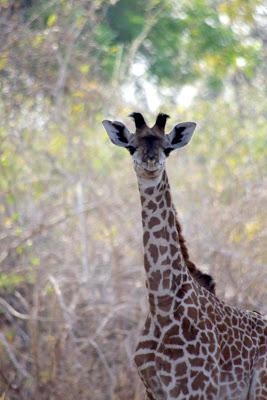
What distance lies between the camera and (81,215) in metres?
11.1

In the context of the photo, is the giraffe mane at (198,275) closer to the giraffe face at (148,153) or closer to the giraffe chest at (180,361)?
the giraffe chest at (180,361)

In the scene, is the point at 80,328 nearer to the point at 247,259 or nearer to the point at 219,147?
the point at 247,259

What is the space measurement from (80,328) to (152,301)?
3673 mm

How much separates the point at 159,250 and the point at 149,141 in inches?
29.0

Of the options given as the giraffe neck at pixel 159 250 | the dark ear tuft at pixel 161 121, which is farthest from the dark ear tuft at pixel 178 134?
the giraffe neck at pixel 159 250

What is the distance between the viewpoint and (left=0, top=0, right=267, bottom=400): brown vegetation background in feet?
32.2

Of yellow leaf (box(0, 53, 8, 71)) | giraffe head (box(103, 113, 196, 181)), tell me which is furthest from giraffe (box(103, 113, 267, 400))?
yellow leaf (box(0, 53, 8, 71))

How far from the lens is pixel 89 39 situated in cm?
1209

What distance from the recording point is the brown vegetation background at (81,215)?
386 inches

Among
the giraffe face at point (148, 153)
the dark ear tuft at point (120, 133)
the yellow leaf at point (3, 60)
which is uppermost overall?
the yellow leaf at point (3, 60)

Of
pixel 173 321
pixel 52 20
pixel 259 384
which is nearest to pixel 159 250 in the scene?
pixel 173 321

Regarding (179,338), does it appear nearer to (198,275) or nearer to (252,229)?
(198,275)

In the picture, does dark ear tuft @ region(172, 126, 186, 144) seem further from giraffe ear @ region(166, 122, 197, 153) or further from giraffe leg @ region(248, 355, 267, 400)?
giraffe leg @ region(248, 355, 267, 400)

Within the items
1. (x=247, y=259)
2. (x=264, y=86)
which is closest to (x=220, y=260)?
(x=247, y=259)
